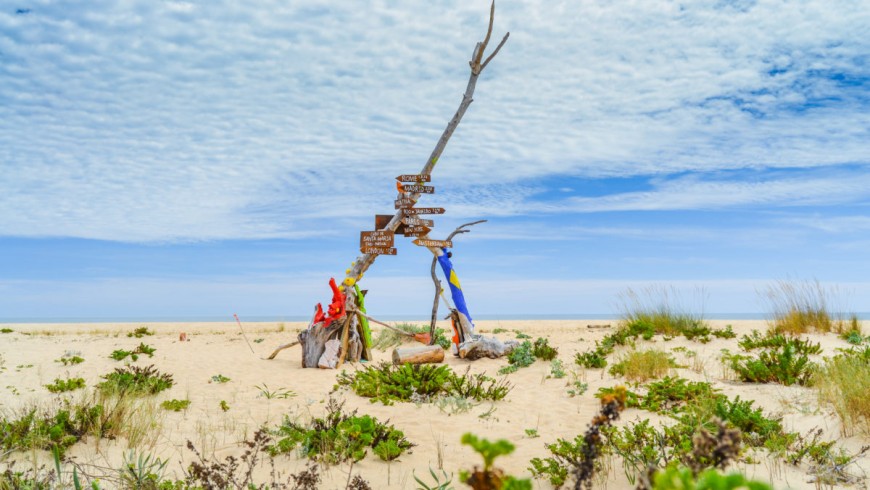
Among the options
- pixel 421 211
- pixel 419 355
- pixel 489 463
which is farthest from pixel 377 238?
pixel 489 463

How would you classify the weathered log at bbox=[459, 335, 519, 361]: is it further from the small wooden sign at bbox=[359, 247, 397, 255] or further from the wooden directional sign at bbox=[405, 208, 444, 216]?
the wooden directional sign at bbox=[405, 208, 444, 216]

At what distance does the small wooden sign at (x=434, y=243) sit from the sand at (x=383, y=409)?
2560 millimetres

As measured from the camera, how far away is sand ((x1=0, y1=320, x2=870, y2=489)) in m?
5.84

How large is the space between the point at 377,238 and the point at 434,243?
1.43 m

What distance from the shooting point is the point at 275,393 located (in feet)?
31.8

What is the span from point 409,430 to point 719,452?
18.0 ft

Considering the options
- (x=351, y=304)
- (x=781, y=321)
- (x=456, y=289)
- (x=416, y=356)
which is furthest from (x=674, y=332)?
(x=351, y=304)

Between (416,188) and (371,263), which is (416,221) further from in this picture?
(371,263)

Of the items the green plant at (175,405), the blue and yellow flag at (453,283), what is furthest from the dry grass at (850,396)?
the green plant at (175,405)

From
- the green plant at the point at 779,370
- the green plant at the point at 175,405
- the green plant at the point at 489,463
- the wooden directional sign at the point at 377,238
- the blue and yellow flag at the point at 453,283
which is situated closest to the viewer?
the green plant at the point at 489,463

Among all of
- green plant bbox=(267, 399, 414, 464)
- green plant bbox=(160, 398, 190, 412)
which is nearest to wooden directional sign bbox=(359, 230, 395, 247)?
green plant bbox=(160, 398, 190, 412)

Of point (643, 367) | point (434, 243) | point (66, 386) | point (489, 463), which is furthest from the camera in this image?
point (434, 243)

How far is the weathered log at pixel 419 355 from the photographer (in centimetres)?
1212

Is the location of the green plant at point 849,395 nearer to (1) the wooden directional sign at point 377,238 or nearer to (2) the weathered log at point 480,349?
(2) the weathered log at point 480,349
